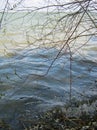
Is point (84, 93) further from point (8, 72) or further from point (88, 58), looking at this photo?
point (88, 58)

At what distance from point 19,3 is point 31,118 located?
2394 mm

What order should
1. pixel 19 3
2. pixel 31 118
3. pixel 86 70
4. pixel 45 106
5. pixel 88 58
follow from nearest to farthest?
pixel 19 3, pixel 31 118, pixel 45 106, pixel 86 70, pixel 88 58

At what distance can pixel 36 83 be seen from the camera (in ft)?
25.5

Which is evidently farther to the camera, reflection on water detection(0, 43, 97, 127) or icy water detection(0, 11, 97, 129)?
reflection on water detection(0, 43, 97, 127)

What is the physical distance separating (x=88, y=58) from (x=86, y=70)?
183 cm

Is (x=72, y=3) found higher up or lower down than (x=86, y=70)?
higher up

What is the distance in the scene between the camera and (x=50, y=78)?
841 cm

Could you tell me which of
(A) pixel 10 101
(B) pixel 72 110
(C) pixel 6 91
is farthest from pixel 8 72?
(B) pixel 72 110

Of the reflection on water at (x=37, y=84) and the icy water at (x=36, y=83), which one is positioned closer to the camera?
the icy water at (x=36, y=83)

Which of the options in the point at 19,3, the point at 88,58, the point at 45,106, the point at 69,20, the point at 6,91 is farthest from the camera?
the point at 88,58

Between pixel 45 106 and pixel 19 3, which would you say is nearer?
pixel 19 3

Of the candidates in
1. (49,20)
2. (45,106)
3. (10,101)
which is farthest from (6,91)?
(49,20)

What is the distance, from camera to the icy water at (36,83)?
6137 millimetres

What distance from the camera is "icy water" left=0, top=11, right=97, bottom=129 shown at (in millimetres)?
6137
